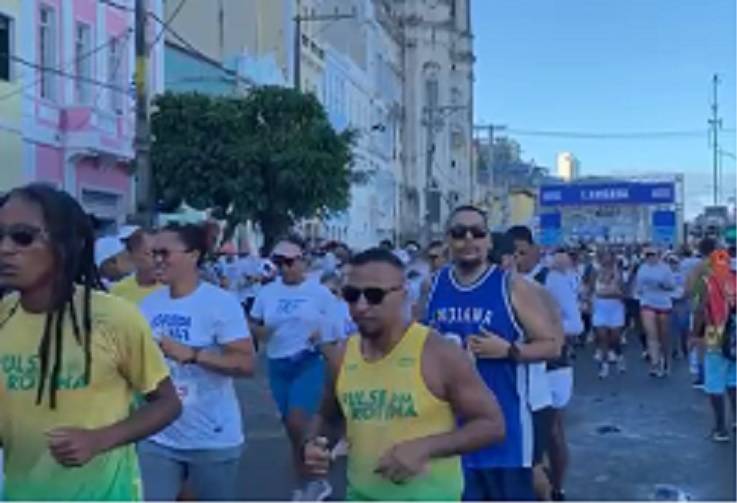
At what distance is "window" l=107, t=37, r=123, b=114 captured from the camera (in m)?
29.8

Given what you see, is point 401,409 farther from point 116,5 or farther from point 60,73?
point 116,5

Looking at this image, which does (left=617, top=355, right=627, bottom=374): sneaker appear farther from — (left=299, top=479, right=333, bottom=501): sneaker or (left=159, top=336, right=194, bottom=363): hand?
(left=299, top=479, right=333, bottom=501): sneaker

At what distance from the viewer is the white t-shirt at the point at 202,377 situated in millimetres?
6027

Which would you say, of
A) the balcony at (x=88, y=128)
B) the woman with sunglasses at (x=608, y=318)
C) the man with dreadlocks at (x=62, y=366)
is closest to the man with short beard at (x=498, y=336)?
the man with dreadlocks at (x=62, y=366)

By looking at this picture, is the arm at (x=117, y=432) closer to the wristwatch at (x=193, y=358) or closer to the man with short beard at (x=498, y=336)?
the wristwatch at (x=193, y=358)

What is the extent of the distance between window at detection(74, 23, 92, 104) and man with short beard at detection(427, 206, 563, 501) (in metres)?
23.2

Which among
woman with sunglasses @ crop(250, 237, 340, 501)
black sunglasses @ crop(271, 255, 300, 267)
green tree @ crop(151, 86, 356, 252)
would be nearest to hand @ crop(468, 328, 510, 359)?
woman with sunglasses @ crop(250, 237, 340, 501)

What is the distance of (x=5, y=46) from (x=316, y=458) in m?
22.5

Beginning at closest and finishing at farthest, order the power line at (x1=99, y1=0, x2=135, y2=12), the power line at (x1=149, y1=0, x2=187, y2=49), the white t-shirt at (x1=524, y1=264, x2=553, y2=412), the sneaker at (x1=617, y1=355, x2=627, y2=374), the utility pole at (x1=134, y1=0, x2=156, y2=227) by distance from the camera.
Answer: the white t-shirt at (x1=524, y1=264, x2=553, y2=412) → the sneaker at (x1=617, y1=355, x2=627, y2=374) → the utility pole at (x1=134, y1=0, x2=156, y2=227) → the power line at (x1=99, y1=0, x2=135, y2=12) → the power line at (x1=149, y1=0, x2=187, y2=49)

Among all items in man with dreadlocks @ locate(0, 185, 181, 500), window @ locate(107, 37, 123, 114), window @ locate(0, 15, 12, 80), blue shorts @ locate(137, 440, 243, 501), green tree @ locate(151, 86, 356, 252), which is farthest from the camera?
green tree @ locate(151, 86, 356, 252)

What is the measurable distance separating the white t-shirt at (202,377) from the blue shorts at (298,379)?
2.88 metres

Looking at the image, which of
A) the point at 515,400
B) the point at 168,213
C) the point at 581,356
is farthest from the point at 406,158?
the point at 515,400

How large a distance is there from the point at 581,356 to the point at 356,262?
54.2 ft

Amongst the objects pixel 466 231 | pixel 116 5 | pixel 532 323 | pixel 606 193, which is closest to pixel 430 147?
pixel 606 193
